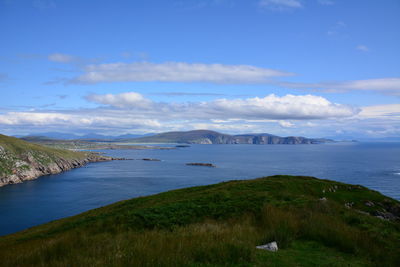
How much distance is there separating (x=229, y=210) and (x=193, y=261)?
9.87m

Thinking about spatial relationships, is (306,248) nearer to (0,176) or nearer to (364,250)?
(364,250)

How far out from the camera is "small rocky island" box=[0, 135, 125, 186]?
116250mm

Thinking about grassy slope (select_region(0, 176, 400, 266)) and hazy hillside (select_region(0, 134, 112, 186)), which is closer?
grassy slope (select_region(0, 176, 400, 266))

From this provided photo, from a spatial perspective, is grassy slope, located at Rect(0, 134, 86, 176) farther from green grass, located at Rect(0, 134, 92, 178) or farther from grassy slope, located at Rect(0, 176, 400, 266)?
grassy slope, located at Rect(0, 176, 400, 266)

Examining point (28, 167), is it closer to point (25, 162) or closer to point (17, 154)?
point (25, 162)

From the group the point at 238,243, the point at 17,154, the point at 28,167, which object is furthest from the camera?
the point at 17,154

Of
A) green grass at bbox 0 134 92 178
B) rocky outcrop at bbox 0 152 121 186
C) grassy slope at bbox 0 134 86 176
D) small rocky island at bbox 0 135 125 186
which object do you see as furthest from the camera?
green grass at bbox 0 134 92 178

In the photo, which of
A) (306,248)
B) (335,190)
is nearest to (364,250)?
(306,248)

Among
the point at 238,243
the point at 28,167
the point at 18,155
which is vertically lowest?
the point at 28,167

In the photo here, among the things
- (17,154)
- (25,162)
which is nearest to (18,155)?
(17,154)

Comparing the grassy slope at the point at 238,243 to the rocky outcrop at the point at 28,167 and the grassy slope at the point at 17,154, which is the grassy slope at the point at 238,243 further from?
the grassy slope at the point at 17,154

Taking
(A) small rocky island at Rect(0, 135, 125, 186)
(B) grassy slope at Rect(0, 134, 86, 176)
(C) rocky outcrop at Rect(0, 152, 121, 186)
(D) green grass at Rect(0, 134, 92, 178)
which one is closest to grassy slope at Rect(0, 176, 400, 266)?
(C) rocky outcrop at Rect(0, 152, 121, 186)

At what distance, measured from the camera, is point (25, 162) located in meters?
131

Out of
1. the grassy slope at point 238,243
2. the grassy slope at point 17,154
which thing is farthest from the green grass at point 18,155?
the grassy slope at point 238,243
